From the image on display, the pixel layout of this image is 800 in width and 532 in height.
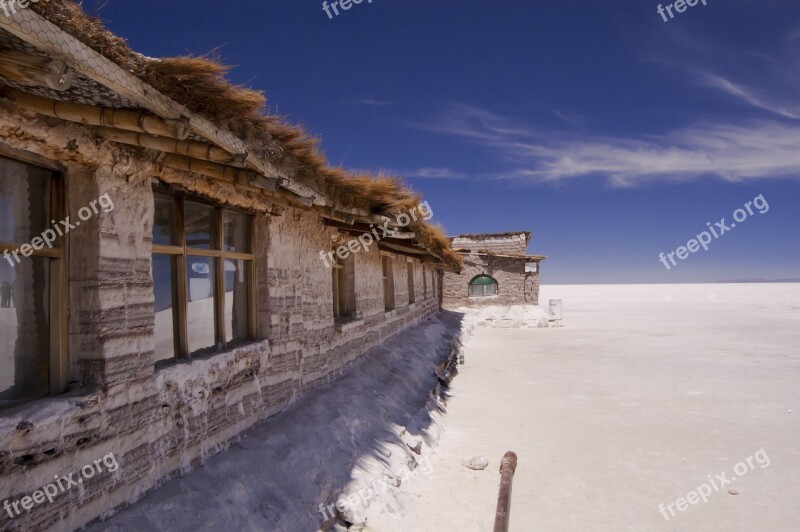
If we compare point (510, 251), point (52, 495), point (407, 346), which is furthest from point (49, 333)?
point (510, 251)

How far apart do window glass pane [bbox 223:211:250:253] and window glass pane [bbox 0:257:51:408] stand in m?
1.73

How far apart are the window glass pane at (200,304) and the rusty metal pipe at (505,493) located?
3.10 meters

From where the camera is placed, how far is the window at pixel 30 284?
2.61 meters

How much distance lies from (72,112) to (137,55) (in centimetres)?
48

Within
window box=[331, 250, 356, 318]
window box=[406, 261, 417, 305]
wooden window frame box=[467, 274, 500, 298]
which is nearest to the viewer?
window box=[331, 250, 356, 318]

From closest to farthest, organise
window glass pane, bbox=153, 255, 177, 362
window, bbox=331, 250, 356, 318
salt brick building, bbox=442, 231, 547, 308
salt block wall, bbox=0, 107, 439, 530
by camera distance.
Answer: salt block wall, bbox=0, 107, 439, 530, window glass pane, bbox=153, 255, 177, 362, window, bbox=331, 250, 356, 318, salt brick building, bbox=442, 231, 547, 308

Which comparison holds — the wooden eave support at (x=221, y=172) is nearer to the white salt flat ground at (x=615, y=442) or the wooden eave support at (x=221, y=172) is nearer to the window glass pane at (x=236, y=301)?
the window glass pane at (x=236, y=301)

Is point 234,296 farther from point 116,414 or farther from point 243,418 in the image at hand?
point 116,414

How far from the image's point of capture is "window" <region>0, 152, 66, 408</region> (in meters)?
2.61

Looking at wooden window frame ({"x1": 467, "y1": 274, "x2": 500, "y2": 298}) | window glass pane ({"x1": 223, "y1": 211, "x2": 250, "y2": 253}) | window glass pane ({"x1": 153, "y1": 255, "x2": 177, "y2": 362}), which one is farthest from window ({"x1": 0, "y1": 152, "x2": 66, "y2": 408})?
wooden window frame ({"x1": 467, "y1": 274, "x2": 500, "y2": 298})

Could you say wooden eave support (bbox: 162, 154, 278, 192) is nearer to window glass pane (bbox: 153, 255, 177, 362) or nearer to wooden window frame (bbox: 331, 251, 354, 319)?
window glass pane (bbox: 153, 255, 177, 362)

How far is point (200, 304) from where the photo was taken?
4.13 meters

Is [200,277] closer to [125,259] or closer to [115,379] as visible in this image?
[125,259]

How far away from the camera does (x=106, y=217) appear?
9.85 feet
